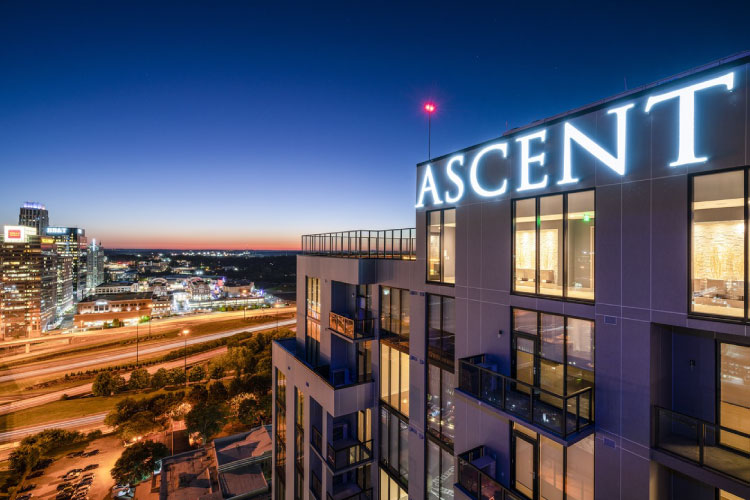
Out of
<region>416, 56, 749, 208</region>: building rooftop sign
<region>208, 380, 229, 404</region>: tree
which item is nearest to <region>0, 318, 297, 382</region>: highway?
<region>208, 380, 229, 404</region>: tree

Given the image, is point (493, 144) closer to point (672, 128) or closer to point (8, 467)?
point (672, 128)

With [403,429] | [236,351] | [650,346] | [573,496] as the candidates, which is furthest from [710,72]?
[236,351]

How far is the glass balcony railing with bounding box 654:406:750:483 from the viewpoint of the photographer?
596 cm

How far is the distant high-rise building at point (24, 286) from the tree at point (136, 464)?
400 feet

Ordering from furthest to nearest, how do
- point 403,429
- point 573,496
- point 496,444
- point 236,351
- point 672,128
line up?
point 236,351 → point 403,429 → point 496,444 → point 573,496 → point 672,128

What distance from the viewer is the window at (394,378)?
558 inches

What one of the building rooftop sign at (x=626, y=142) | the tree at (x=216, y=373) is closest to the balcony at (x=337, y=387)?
the building rooftop sign at (x=626, y=142)

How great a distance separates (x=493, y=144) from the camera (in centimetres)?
1017

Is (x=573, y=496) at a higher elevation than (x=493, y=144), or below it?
below

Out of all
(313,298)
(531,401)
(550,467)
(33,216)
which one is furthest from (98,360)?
(33,216)

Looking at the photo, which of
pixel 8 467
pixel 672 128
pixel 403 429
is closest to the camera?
pixel 672 128

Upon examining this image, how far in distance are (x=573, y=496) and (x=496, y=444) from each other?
7.01 feet

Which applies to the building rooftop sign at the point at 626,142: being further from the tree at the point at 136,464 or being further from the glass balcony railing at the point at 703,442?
the tree at the point at 136,464

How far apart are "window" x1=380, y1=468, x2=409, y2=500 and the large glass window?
11.7m
